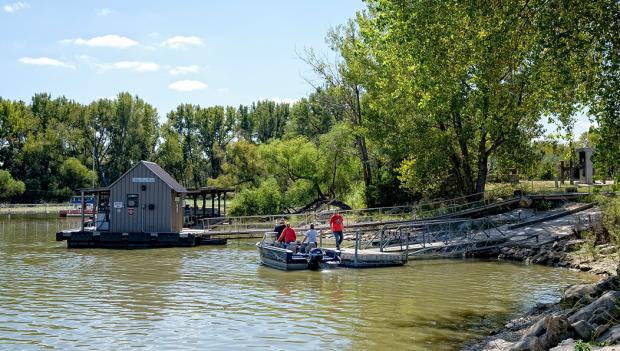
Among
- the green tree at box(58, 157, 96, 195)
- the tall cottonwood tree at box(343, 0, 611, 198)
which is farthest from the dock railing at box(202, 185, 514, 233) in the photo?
the green tree at box(58, 157, 96, 195)

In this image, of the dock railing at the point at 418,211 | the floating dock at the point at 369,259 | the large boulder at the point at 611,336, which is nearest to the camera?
the large boulder at the point at 611,336

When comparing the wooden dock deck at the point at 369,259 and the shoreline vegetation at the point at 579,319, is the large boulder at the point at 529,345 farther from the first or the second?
the wooden dock deck at the point at 369,259

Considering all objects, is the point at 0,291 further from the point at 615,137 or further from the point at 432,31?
the point at 615,137

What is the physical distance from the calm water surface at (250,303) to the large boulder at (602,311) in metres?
2.76

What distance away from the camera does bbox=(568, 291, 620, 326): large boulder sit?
11539 millimetres

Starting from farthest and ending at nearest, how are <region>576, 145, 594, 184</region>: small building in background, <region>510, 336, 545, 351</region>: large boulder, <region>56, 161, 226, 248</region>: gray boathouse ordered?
<region>576, 145, 594, 184</region>: small building in background, <region>56, 161, 226, 248</region>: gray boathouse, <region>510, 336, 545, 351</region>: large boulder

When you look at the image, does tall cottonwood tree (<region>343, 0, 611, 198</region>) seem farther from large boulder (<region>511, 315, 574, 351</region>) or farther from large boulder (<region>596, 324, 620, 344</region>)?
large boulder (<region>596, 324, 620, 344</region>)

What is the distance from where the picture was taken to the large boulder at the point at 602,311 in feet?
37.9

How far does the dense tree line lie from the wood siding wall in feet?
44.9

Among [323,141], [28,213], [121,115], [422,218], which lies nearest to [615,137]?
[422,218]

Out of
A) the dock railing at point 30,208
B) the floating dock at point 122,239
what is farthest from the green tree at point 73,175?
the floating dock at point 122,239

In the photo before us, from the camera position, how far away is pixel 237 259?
30422 millimetres

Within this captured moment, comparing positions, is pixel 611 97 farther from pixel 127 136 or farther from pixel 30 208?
pixel 127 136

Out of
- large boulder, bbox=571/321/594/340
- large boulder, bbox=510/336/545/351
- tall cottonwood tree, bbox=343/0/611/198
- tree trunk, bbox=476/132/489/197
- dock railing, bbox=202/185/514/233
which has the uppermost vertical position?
tall cottonwood tree, bbox=343/0/611/198
